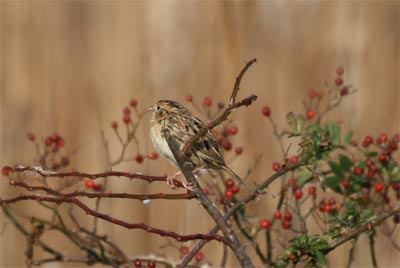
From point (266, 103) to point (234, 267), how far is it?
1046 mm

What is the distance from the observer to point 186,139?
3250 millimetres

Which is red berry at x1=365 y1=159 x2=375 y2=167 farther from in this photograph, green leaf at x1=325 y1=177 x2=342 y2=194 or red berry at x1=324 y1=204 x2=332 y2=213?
red berry at x1=324 y1=204 x2=332 y2=213

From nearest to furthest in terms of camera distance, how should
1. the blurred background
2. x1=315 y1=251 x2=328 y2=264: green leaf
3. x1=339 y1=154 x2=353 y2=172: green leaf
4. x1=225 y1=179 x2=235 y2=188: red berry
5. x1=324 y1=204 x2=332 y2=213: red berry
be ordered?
x1=315 y1=251 x2=328 y2=264: green leaf < x1=324 y1=204 x2=332 y2=213: red berry < x1=339 y1=154 x2=353 y2=172: green leaf < x1=225 y1=179 x2=235 y2=188: red berry < the blurred background

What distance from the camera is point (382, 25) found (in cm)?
558

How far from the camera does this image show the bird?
3.19m

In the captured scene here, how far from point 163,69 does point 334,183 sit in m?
2.31

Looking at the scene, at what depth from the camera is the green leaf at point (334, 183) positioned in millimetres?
3135

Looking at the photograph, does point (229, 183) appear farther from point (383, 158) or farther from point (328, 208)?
point (383, 158)

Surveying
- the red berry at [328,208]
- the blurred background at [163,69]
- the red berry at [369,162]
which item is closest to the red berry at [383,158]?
the red berry at [369,162]

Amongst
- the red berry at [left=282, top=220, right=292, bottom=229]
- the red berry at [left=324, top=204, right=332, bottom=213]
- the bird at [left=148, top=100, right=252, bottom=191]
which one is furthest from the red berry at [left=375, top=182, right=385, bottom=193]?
the bird at [left=148, top=100, right=252, bottom=191]

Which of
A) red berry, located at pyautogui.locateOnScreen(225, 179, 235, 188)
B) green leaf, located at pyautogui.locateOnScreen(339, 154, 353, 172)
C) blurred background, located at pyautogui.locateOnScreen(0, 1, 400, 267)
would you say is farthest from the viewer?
blurred background, located at pyautogui.locateOnScreen(0, 1, 400, 267)

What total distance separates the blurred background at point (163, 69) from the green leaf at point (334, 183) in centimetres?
181

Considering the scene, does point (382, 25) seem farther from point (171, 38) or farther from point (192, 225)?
point (192, 225)

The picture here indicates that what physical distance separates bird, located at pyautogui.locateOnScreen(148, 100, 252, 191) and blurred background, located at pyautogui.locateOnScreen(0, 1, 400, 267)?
1.40 meters
